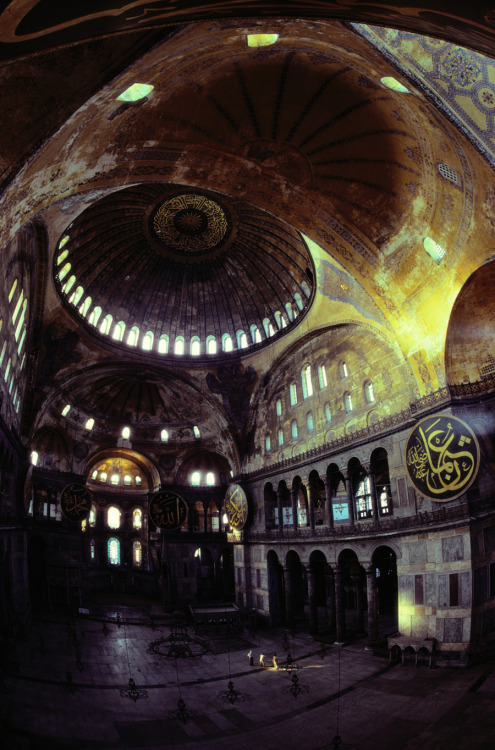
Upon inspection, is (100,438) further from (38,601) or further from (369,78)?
(369,78)

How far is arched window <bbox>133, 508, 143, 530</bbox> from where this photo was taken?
31141 mm

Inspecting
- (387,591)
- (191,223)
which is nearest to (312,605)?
(387,591)

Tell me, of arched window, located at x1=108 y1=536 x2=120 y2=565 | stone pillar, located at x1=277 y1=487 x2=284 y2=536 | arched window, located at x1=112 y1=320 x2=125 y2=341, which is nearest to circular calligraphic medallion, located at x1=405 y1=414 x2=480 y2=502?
stone pillar, located at x1=277 y1=487 x2=284 y2=536

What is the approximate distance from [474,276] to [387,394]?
207 inches

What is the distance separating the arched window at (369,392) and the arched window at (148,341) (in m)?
11.4

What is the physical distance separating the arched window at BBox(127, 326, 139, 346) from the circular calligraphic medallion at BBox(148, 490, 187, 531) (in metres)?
7.38

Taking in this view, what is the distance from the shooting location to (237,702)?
1129 cm

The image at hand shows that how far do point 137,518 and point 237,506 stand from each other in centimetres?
1057

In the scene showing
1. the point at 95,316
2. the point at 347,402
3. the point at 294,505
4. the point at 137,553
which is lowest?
the point at 137,553

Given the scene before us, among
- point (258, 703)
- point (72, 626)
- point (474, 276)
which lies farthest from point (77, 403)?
point (474, 276)

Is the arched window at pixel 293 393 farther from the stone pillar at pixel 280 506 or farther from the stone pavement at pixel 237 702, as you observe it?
the stone pavement at pixel 237 702

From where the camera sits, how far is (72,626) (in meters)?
19.3

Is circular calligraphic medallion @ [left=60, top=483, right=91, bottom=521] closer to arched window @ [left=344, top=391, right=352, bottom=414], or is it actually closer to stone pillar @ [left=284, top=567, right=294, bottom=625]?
stone pillar @ [left=284, top=567, right=294, bottom=625]

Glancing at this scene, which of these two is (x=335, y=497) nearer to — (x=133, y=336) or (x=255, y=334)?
(x=255, y=334)
